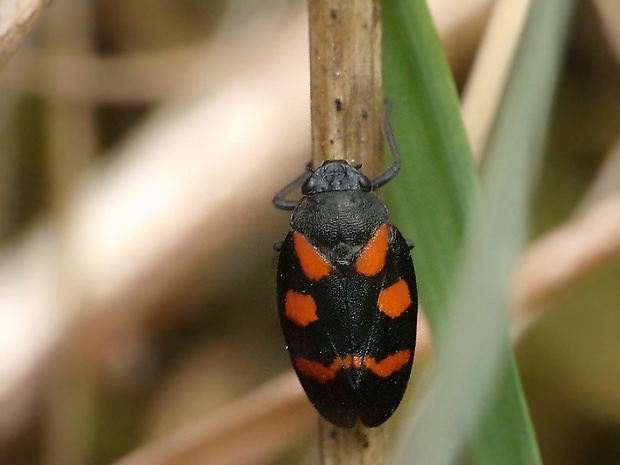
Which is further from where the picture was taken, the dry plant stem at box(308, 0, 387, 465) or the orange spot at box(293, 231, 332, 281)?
the orange spot at box(293, 231, 332, 281)

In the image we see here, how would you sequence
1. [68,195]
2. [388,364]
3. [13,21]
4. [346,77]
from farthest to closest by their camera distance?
[68,195]
[388,364]
[346,77]
[13,21]

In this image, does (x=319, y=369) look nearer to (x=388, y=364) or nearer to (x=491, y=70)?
(x=388, y=364)

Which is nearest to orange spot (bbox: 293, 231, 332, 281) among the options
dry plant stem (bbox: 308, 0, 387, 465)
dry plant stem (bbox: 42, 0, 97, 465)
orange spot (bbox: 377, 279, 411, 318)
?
orange spot (bbox: 377, 279, 411, 318)

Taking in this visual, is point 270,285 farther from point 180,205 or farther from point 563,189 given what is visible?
point 563,189

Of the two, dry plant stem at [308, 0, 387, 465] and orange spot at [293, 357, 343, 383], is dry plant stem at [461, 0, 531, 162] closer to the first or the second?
dry plant stem at [308, 0, 387, 465]

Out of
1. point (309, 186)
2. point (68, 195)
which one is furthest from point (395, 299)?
point (68, 195)

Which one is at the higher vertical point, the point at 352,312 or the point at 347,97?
the point at 347,97
